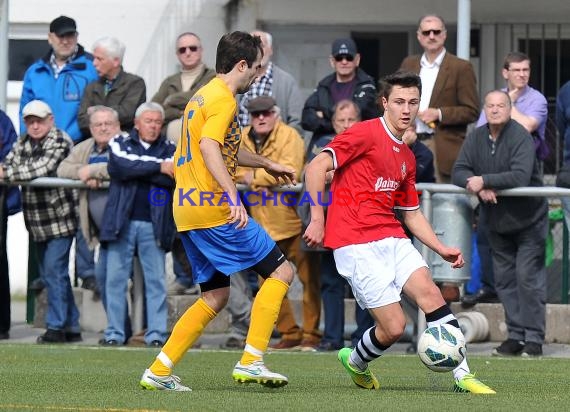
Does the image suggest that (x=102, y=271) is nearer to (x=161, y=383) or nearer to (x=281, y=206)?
(x=281, y=206)

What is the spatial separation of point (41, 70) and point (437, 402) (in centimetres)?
741

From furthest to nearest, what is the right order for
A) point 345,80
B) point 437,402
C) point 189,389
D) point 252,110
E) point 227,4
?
point 227,4 < point 345,80 < point 252,110 < point 189,389 < point 437,402

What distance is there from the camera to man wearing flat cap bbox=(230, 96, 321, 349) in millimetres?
12430

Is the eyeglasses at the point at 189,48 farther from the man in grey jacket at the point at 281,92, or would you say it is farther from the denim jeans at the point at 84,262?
the denim jeans at the point at 84,262

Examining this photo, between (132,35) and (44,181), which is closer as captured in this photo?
(44,181)

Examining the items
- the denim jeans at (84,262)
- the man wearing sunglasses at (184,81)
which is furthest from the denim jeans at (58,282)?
the man wearing sunglasses at (184,81)

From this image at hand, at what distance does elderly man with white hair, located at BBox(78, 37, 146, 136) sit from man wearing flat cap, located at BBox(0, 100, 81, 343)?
1.79 feet

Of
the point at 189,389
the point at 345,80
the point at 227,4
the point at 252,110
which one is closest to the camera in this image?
the point at 189,389

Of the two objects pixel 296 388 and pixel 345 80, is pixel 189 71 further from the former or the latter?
pixel 296 388

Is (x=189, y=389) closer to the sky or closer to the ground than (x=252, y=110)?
closer to the ground

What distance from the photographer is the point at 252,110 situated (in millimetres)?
12445

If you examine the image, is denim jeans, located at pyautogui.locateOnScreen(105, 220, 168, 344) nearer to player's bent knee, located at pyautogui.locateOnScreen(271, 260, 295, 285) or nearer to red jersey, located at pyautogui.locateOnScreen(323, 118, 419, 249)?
red jersey, located at pyautogui.locateOnScreen(323, 118, 419, 249)

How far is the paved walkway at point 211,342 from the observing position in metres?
12.2

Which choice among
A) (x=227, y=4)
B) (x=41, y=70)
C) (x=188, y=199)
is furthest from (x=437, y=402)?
(x=227, y=4)
